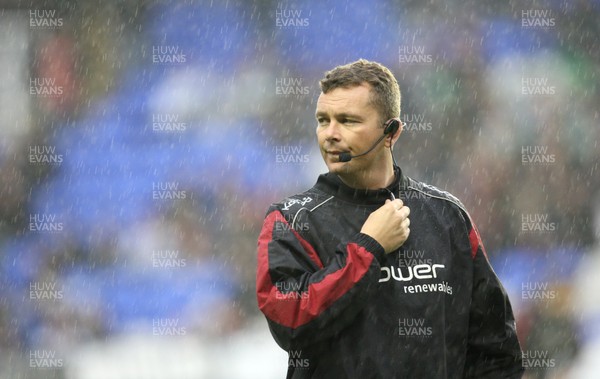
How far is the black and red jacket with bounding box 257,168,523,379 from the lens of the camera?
82.3 inches

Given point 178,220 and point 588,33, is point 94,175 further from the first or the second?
point 588,33

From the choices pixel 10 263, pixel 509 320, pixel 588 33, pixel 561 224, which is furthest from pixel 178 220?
pixel 509 320

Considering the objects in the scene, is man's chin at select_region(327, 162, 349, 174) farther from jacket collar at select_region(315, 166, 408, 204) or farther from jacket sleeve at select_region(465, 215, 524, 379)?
jacket sleeve at select_region(465, 215, 524, 379)

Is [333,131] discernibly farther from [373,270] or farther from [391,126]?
[373,270]

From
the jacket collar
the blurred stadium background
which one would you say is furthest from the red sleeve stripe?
the blurred stadium background

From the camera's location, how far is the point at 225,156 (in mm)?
6273

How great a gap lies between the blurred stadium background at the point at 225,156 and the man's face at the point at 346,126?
3.82 meters

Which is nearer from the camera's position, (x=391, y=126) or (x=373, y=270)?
(x=373, y=270)

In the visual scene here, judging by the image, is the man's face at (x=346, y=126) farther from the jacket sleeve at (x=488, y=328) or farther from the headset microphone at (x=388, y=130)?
the jacket sleeve at (x=488, y=328)

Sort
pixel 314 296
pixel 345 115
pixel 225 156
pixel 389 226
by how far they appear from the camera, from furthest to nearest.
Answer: pixel 225 156, pixel 345 115, pixel 389 226, pixel 314 296

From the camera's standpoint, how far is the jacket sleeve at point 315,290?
2.07 m

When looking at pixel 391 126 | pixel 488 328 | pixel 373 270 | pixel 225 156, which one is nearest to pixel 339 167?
pixel 391 126

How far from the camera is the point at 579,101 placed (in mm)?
6504

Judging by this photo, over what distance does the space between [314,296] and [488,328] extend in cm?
60
